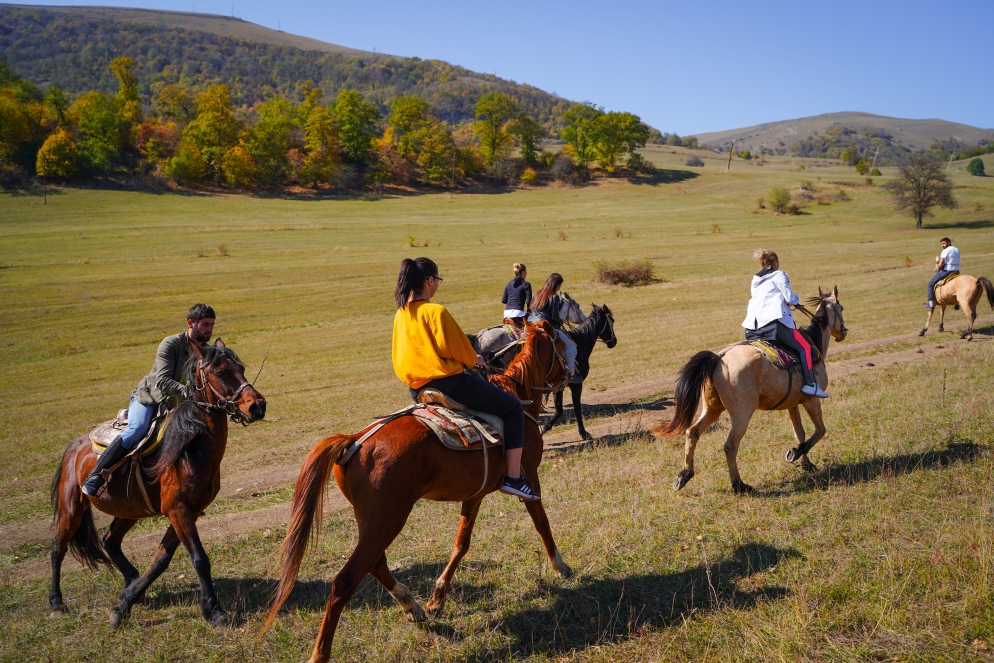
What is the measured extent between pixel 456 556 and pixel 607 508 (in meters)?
2.33

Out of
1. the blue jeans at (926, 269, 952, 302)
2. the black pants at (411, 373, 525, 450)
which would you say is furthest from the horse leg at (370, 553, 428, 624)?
the blue jeans at (926, 269, 952, 302)

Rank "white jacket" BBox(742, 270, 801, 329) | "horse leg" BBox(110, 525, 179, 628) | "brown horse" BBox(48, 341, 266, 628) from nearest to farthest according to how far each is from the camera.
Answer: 1. "horse leg" BBox(110, 525, 179, 628)
2. "brown horse" BBox(48, 341, 266, 628)
3. "white jacket" BBox(742, 270, 801, 329)

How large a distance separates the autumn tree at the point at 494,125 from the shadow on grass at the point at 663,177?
21.1 metres

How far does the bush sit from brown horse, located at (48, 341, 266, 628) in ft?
97.7

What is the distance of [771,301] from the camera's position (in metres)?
8.95

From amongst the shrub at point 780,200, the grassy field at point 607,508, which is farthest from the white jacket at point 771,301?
the shrub at point 780,200

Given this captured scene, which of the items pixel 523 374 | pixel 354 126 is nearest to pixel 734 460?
pixel 523 374

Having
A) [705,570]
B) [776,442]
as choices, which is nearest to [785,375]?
[776,442]

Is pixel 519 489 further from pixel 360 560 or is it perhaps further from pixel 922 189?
pixel 922 189

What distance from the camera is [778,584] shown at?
5.51 metres

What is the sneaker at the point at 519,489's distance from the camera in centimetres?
589

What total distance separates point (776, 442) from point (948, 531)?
13.1 ft

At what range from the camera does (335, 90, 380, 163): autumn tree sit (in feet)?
310

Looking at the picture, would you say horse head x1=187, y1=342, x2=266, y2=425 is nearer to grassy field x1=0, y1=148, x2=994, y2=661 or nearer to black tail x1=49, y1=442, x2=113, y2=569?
grassy field x1=0, y1=148, x2=994, y2=661
